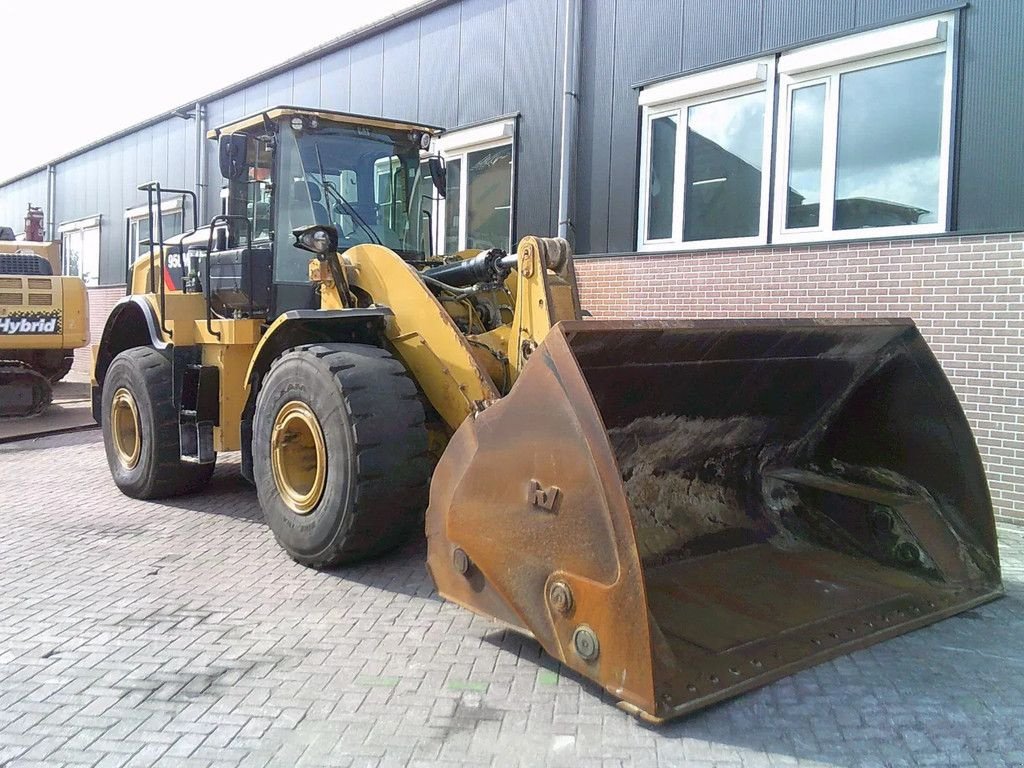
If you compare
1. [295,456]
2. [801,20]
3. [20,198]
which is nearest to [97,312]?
[20,198]

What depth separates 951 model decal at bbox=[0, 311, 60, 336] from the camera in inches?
499

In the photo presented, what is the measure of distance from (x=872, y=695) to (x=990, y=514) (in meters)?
1.63

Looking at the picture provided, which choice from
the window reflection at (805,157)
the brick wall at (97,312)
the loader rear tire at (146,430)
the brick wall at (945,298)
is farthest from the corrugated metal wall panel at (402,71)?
the brick wall at (97,312)

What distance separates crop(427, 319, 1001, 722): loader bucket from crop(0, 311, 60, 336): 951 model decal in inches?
429

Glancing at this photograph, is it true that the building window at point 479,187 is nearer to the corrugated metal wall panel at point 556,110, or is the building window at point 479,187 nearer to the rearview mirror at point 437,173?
the corrugated metal wall panel at point 556,110

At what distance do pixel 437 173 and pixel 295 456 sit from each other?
2.95 m

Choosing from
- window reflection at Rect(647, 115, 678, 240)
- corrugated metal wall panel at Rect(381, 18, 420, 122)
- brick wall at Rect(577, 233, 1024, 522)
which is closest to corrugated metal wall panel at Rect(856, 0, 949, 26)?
brick wall at Rect(577, 233, 1024, 522)

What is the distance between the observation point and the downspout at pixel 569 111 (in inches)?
382

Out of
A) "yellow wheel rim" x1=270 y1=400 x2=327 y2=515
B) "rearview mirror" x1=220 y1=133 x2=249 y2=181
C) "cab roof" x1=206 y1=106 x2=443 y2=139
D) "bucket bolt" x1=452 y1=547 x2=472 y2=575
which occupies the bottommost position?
"bucket bolt" x1=452 y1=547 x2=472 y2=575

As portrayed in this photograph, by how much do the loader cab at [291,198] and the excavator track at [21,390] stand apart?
7303mm

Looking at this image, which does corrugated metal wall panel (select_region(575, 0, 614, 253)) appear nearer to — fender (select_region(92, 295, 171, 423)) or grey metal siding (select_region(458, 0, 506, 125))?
grey metal siding (select_region(458, 0, 506, 125))

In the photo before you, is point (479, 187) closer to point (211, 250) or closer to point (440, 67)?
point (440, 67)

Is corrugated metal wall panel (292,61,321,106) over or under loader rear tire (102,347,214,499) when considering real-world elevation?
over

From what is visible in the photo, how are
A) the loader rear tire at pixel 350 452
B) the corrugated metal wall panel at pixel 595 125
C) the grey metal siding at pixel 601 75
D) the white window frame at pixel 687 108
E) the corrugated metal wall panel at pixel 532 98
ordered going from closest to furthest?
the loader rear tire at pixel 350 452 < the grey metal siding at pixel 601 75 < the white window frame at pixel 687 108 < the corrugated metal wall panel at pixel 595 125 < the corrugated metal wall panel at pixel 532 98
